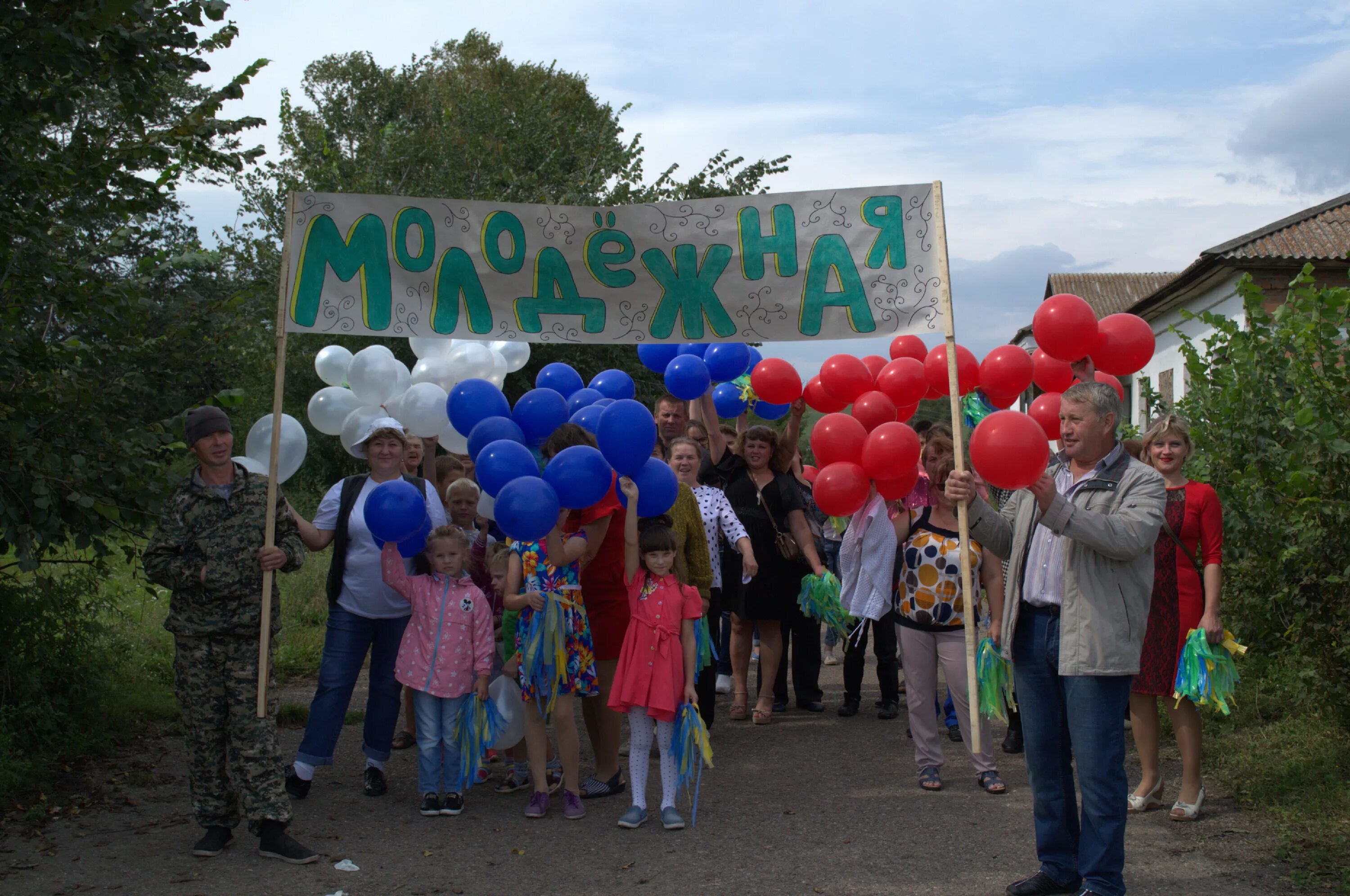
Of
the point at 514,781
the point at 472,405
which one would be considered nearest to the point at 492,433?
the point at 472,405

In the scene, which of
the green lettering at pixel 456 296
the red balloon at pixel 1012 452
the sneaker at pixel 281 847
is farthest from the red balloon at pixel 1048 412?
the sneaker at pixel 281 847

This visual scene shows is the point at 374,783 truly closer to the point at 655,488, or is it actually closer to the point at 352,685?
the point at 352,685

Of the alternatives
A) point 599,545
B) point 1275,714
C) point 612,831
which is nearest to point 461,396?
point 599,545

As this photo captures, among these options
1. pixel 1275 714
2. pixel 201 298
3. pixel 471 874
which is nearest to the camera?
pixel 471 874

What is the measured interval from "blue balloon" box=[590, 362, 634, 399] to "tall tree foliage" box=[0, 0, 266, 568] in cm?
239

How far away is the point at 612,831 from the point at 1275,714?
400 centimetres

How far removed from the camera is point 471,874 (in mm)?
4574

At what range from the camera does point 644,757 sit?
17.1 ft

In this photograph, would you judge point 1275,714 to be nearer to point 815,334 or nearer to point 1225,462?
point 1225,462

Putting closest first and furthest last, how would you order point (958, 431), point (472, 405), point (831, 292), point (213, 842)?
point (958, 431)
point (213, 842)
point (831, 292)
point (472, 405)

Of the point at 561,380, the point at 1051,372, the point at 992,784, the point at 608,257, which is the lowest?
the point at 992,784

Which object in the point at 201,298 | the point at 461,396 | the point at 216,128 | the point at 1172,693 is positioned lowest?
the point at 1172,693

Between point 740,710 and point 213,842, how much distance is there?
3634 mm

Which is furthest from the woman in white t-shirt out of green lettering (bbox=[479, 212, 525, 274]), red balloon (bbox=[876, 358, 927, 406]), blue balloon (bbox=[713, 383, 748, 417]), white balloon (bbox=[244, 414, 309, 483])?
blue balloon (bbox=[713, 383, 748, 417])
